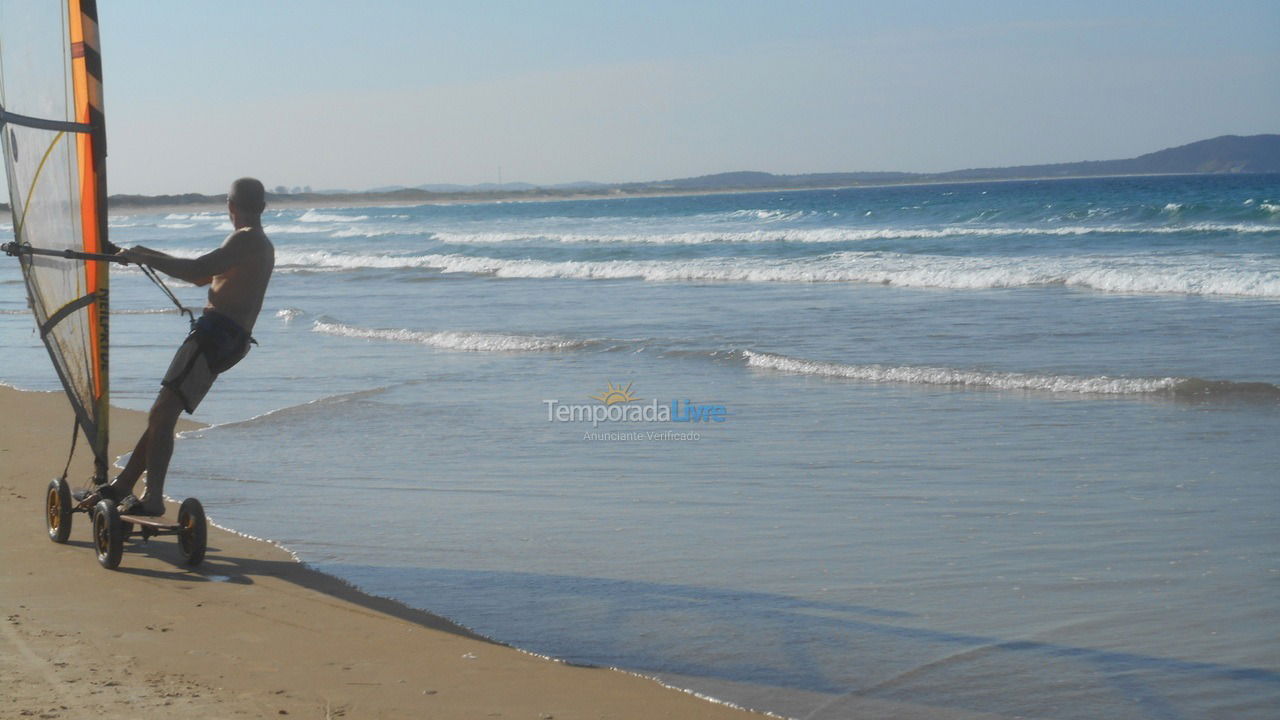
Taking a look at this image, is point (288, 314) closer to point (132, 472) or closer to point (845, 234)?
point (132, 472)

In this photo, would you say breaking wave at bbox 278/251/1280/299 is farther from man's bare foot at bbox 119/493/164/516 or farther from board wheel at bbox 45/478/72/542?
board wheel at bbox 45/478/72/542

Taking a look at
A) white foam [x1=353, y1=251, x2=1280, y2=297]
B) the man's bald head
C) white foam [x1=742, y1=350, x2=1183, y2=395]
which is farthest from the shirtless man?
white foam [x1=353, y1=251, x2=1280, y2=297]

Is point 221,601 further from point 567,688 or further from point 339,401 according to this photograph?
point 339,401

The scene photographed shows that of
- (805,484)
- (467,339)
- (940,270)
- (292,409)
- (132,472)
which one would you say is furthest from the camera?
(940,270)

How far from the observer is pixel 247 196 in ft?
16.3

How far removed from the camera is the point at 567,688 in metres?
3.64

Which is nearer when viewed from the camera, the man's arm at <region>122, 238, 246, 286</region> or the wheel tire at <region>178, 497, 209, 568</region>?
the man's arm at <region>122, 238, 246, 286</region>

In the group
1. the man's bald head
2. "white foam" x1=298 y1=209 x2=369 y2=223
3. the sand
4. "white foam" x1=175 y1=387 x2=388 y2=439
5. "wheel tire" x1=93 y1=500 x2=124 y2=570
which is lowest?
the sand

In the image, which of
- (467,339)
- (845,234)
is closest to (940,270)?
(467,339)

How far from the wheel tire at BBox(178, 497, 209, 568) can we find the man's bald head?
1.18 metres

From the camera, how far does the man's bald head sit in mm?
4953

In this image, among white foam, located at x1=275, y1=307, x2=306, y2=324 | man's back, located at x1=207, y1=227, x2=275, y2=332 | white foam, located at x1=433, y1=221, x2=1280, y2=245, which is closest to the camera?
man's back, located at x1=207, y1=227, x2=275, y2=332

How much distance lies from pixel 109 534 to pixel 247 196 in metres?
1.45

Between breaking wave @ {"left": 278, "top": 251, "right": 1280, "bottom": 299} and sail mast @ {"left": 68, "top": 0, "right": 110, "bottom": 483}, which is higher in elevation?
sail mast @ {"left": 68, "top": 0, "right": 110, "bottom": 483}
